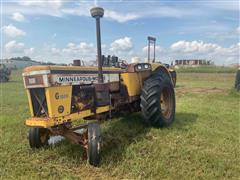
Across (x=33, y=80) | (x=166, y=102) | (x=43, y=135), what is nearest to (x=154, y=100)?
(x=166, y=102)

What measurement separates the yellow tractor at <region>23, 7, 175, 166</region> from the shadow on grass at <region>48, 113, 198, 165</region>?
0.26 meters

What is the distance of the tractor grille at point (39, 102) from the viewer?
14.9 feet

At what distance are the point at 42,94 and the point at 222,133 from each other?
13.1 feet

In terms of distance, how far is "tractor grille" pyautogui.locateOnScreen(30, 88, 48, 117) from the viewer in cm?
455

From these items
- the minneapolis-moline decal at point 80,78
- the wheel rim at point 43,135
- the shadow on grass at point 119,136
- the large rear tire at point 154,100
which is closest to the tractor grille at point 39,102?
the minneapolis-moline decal at point 80,78

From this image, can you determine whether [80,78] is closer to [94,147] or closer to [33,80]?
[33,80]

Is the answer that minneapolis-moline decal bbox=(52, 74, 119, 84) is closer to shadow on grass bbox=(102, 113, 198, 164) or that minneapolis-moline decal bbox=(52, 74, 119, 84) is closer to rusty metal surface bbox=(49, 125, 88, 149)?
rusty metal surface bbox=(49, 125, 88, 149)

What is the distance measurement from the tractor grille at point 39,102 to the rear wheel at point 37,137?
62 centimetres

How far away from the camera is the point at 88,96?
5.16 metres

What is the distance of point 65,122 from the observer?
465cm

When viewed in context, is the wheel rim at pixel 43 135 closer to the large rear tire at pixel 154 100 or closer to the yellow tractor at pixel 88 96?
the yellow tractor at pixel 88 96

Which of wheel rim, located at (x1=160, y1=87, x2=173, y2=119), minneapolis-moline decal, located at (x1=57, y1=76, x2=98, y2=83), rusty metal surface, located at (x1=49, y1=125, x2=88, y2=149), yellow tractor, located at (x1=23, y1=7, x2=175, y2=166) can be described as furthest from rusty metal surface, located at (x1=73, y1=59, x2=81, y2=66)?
wheel rim, located at (x1=160, y1=87, x2=173, y2=119)

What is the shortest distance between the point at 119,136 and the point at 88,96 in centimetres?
119

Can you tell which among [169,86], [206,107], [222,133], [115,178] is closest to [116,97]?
[169,86]
